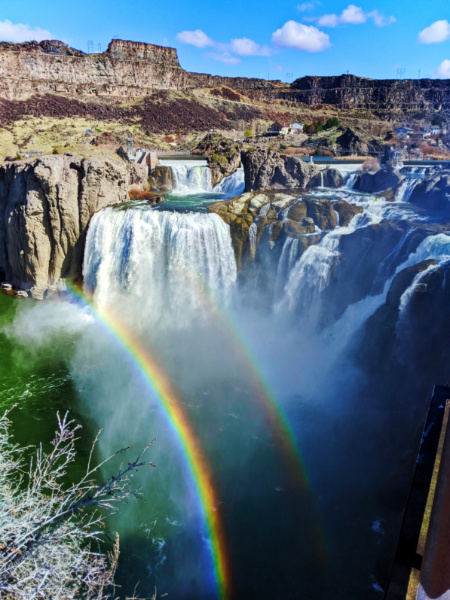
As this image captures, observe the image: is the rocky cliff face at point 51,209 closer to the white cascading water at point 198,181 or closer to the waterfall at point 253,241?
the white cascading water at point 198,181

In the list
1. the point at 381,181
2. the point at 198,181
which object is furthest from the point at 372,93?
the point at 381,181

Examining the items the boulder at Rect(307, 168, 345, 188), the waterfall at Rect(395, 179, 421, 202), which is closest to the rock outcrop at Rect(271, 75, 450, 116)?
the boulder at Rect(307, 168, 345, 188)

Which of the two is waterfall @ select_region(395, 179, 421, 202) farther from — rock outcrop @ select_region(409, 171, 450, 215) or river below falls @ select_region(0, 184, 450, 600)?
river below falls @ select_region(0, 184, 450, 600)

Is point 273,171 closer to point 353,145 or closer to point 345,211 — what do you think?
point 345,211

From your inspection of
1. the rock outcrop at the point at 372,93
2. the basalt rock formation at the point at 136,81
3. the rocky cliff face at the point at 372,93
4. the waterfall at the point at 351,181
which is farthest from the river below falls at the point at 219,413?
the rocky cliff face at the point at 372,93

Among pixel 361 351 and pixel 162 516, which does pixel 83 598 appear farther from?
pixel 361 351
